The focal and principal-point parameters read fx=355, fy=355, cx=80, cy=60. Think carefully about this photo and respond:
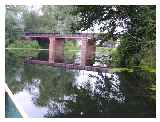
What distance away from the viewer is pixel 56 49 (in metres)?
3.58

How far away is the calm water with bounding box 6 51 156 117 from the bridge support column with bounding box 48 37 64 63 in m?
0.06

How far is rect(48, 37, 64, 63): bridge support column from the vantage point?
3.48 m

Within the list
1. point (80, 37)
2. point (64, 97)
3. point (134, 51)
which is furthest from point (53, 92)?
point (134, 51)

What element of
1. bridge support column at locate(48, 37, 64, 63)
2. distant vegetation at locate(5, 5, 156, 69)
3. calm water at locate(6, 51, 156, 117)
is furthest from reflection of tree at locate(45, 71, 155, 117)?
bridge support column at locate(48, 37, 64, 63)

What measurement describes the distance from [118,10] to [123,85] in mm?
941

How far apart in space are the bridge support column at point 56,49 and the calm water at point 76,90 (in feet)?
0.21

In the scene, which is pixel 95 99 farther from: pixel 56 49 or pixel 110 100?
pixel 56 49

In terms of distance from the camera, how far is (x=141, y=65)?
370cm

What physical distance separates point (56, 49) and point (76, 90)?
0.56 meters

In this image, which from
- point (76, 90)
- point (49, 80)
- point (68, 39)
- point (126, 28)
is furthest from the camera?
point (49, 80)

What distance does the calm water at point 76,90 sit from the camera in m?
3.39

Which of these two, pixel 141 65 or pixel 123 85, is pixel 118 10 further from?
pixel 123 85

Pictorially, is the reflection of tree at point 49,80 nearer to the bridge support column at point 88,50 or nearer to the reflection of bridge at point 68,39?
the reflection of bridge at point 68,39

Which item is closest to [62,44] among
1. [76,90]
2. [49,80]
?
[76,90]
